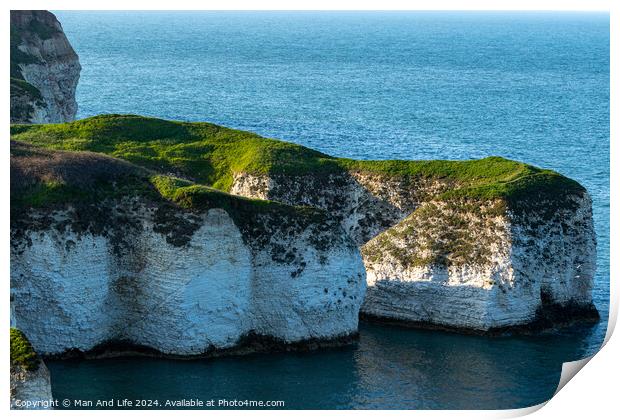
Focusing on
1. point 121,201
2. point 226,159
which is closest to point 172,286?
point 121,201

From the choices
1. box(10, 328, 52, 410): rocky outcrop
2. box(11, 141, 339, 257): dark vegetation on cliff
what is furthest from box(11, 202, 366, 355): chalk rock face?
box(10, 328, 52, 410): rocky outcrop

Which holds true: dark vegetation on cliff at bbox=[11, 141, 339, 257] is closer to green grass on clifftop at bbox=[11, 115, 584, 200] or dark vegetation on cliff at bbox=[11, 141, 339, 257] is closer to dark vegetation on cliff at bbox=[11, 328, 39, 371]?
green grass on clifftop at bbox=[11, 115, 584, 200]

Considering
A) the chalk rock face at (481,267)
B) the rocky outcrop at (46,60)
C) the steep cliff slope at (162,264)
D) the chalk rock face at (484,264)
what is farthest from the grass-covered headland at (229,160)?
the rocky outcrop at (46,60)

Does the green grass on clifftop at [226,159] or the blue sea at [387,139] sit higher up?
the green grass on clifftop at [226,159]

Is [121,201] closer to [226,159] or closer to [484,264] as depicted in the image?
[226,159]

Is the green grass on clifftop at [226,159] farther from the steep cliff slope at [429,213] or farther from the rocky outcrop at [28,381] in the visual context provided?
the rocky outcrop at [28,381]
